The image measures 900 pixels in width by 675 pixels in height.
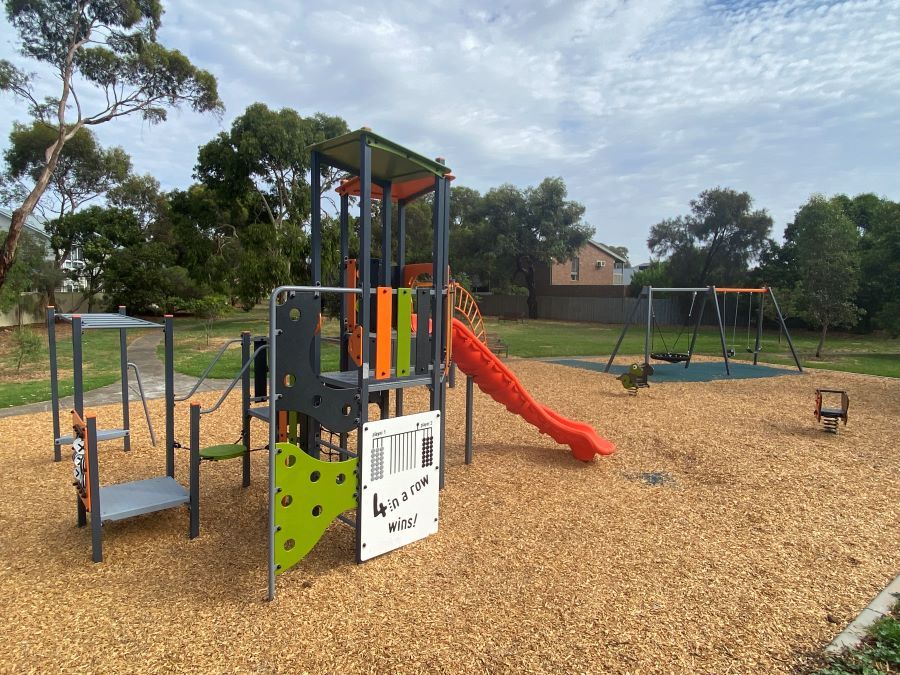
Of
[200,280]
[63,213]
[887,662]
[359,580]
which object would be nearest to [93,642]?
[359,580]

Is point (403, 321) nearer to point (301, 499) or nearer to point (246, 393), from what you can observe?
point (301, 499)

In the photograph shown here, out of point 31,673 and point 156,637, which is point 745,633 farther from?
point 31,673

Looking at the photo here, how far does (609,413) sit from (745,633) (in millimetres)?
5933

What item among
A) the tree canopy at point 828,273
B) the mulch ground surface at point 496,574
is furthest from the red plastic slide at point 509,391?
the tree canopy at point 828,273

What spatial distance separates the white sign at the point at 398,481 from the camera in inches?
145

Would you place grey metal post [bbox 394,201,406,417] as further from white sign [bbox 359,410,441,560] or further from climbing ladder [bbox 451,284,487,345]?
white sign [bbox 359,410,441,560]

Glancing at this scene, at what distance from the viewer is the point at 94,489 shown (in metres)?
3.61

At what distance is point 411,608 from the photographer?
314 cm

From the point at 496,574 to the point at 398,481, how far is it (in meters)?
0.92

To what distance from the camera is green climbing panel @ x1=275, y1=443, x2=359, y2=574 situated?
330 cm

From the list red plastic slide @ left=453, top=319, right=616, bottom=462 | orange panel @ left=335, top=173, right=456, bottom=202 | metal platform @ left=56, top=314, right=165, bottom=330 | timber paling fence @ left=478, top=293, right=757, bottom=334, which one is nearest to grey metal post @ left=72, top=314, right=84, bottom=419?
metal platform @ left=56, top=314, right=165, bottom=330

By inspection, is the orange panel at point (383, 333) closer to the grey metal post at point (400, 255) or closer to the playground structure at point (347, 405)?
the playground structure at point (347, 405)

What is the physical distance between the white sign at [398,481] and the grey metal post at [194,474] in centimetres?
120

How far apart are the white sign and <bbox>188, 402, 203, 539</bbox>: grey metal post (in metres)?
1.20
